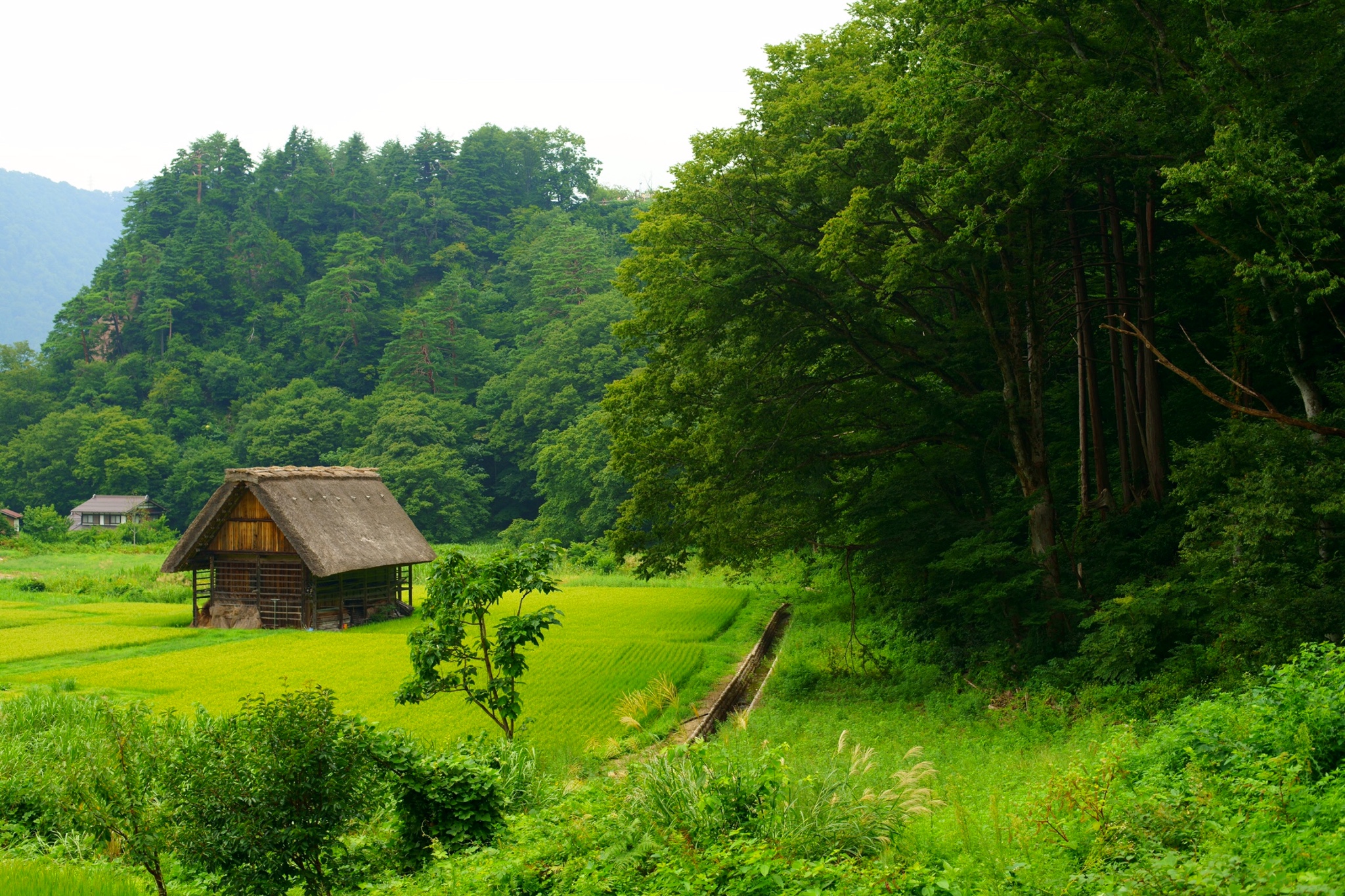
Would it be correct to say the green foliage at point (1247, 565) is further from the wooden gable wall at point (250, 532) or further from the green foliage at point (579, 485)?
the green foliage at point (579, 485)

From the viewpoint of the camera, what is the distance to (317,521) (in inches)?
1045

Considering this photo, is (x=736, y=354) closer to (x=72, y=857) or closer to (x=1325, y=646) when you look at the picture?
(x=1325, y=646)

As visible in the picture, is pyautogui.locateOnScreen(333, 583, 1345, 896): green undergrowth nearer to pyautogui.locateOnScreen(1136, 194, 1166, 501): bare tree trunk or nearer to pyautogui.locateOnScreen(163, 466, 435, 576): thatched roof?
pyautogui.locateOnScreen(1136, 194, 1166, 501): bare tree trunk

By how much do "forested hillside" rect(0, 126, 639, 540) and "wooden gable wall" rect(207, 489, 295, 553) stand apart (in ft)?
72.6

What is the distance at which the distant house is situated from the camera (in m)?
58.2

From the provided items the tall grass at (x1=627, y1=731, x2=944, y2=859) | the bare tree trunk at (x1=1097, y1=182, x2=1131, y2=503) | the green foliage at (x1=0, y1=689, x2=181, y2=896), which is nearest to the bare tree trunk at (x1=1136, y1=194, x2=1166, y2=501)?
the bare tree trunk at (x1=1097, y1=182, x2=1131, y2=503)

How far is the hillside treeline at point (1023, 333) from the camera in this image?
10.1 metres

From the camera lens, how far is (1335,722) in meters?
6.35

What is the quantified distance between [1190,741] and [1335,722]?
1035mm

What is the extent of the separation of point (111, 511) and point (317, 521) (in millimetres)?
40530

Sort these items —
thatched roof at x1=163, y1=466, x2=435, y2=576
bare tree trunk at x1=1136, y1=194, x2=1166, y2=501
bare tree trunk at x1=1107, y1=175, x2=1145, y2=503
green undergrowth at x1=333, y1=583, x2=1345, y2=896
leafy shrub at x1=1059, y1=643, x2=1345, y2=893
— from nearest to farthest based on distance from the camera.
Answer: leafy shrub at x1=1059, y1=643, x2=1345, y2=893 → green undergrowth at x1=333, y1=583, x2=1345, y2=896 → bare tree trunk at x1=1136, y1=194, x2=1166, y2=501 → bare tree trunk at x1=1107, y1=175, x2=1145, y2=503 → thatched roof at x1=163, y1=466, x2=435, y2=576

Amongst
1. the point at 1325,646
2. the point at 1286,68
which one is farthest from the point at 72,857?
the point at 1286,68

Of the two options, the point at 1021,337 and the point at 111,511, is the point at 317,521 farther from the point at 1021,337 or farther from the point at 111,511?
the point at 111,511

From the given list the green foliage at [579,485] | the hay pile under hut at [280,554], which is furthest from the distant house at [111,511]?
the hay pile under hut at [280,554]
